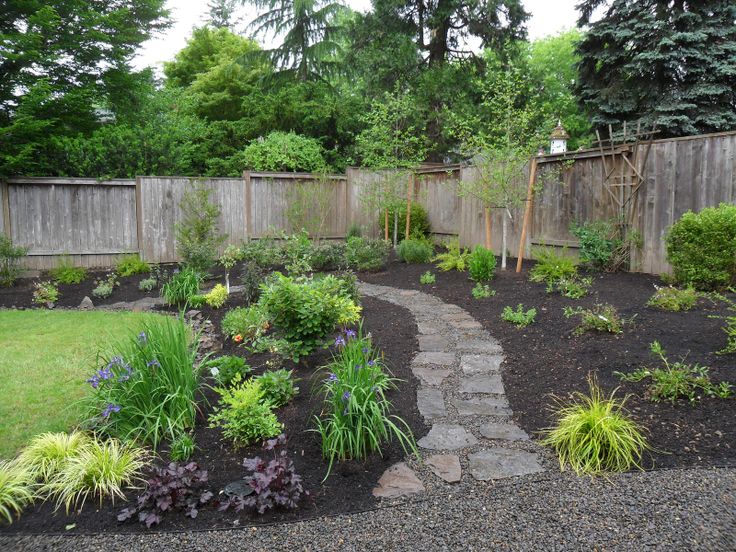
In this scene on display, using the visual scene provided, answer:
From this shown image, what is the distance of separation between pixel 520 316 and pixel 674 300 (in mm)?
1309

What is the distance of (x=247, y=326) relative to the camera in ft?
15.9

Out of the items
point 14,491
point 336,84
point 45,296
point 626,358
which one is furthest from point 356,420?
point 336,84

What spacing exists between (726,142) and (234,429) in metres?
6.17

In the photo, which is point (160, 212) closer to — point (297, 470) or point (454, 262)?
point (454, 262)

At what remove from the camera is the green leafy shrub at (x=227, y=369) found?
11.5ft

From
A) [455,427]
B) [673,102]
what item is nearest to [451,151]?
[673,102]

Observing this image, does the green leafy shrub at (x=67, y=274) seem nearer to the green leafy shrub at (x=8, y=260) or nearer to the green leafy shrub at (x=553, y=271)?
the green leafy shrub at (x=8, y=260)

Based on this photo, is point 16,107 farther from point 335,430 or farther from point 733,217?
point 733,217

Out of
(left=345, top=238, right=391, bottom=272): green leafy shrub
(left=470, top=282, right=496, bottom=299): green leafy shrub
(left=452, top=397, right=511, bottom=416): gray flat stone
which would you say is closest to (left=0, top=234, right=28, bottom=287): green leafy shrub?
(left=345, top=238, right=391, bottom=272): green leafy shrub

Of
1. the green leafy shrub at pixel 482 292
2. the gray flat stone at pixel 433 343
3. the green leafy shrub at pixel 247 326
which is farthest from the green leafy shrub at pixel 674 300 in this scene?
the green leafy shrub at pixel 247 326

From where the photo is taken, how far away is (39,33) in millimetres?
10055

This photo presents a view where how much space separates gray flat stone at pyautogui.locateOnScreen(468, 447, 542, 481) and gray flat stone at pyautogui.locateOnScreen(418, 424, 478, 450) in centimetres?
13

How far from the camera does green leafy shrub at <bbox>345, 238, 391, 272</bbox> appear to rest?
848 centimetres

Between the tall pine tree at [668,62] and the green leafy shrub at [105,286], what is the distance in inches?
423
